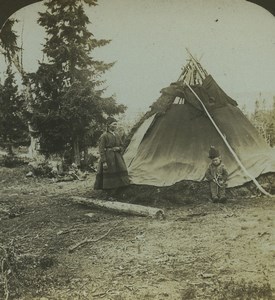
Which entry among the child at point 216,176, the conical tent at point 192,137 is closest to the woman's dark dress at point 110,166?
the conical tent at point 192,137

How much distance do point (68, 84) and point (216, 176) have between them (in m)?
2.64

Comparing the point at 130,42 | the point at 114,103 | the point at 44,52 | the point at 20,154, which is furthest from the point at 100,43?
the point at 20,154

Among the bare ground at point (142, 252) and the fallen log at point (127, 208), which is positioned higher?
the fallen log at point (127, 208)

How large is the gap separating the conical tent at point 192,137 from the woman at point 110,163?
26cm

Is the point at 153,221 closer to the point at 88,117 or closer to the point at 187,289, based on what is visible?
the point at 187,289

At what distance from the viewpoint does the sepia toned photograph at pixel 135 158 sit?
4.09 m

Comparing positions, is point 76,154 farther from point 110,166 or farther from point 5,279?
point 5,279

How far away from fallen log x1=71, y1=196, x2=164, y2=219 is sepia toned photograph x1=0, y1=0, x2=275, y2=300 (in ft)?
0.06

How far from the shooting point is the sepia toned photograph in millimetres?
4090

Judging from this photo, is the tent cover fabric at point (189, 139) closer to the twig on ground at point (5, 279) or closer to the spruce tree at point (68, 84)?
the spruce tree at point (68, 84)

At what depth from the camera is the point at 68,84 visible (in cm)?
648

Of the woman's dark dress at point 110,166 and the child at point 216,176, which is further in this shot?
the woman's dark dress at point 110,166

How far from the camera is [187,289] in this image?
3.86 meters

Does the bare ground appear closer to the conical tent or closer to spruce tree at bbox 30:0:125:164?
the conical tent
